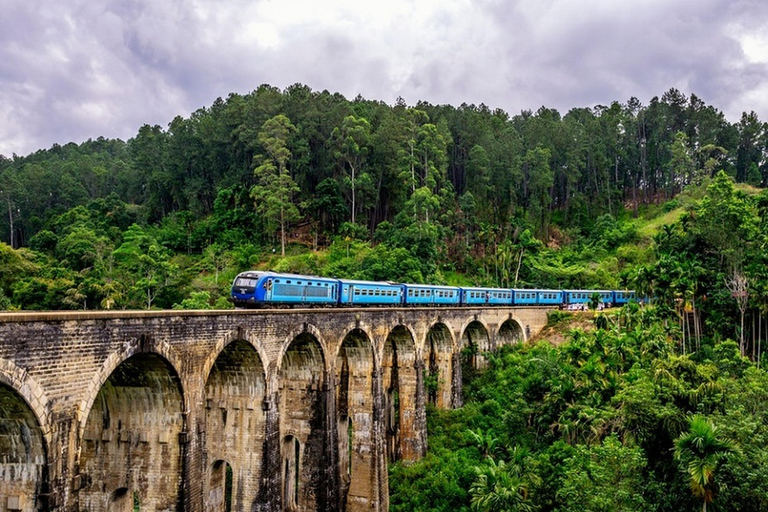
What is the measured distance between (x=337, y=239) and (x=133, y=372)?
137 feet

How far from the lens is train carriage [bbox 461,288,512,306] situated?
40469 millimetres

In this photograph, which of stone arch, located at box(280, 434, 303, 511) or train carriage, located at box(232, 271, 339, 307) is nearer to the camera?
train carriage, located at box(232, 271, 339, 307)

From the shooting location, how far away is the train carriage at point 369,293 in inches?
1082

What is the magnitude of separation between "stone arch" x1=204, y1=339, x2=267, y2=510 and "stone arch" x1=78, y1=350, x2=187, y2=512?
11.4ft

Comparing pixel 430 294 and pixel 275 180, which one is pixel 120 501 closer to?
pixel 430 294

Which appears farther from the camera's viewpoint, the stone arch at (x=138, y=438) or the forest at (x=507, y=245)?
the forest at (x=507, y=245)

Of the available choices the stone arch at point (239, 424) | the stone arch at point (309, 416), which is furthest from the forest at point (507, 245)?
the stone arch at point (239, 424)

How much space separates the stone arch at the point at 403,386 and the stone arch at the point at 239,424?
13.4m

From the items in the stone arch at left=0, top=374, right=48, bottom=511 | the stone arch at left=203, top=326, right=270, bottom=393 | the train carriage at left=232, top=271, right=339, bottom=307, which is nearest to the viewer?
the stone arch at left=0, top=374, right=48, bottom=511

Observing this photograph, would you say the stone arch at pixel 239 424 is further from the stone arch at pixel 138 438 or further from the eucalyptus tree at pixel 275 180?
the eucalyptus tree at pixel 275 180

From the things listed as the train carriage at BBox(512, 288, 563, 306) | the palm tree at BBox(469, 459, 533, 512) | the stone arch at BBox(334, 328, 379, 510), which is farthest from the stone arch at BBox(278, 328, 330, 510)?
the train carriage at BBox(512, 288, 563, 306)

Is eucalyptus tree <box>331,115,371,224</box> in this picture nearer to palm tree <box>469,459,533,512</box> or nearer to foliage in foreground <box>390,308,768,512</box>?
foliage in foreground <box>390,308,768,512</box>

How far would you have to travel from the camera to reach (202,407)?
14.8 metres

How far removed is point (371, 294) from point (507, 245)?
112 ft
